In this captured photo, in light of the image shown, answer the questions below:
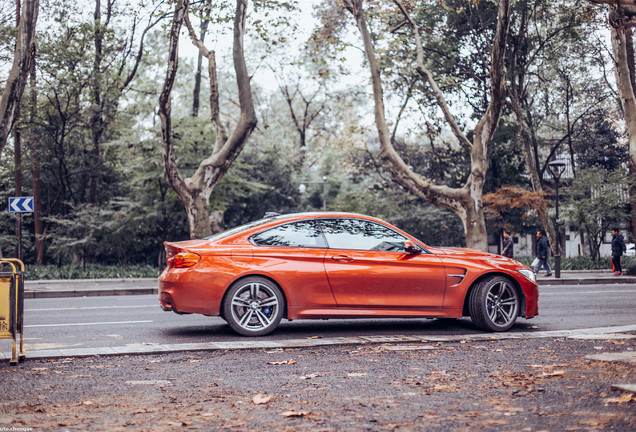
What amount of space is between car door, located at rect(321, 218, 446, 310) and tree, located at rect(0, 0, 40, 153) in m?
12.2

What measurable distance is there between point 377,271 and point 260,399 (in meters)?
3.85

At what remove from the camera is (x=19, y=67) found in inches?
696

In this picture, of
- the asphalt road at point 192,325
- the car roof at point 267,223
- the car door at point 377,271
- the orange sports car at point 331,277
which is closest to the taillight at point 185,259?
the orange sports car at point 331,277

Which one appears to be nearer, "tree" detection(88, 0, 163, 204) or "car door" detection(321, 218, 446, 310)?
"car door" detection(321, 218, 446, 310)

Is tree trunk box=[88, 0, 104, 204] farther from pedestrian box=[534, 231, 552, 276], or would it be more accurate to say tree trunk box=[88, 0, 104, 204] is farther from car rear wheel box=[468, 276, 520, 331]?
car rear wheel box=[468, 276, 520, 331]

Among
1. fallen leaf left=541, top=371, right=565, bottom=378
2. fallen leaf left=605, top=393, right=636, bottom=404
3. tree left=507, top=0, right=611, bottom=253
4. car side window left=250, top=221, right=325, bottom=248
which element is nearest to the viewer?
fallen leaf left=605, top=393, right=636, bottom=404

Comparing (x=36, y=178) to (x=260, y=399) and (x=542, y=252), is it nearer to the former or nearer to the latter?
(x=542, y=252)

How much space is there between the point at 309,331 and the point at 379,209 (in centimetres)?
2706

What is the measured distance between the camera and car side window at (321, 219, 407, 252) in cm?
884

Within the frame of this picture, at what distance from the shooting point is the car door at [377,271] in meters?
8.58

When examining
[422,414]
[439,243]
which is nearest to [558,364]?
[422,414]

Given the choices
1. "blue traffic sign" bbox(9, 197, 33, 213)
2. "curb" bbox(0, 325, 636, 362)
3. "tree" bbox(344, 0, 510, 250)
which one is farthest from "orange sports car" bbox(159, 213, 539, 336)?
"tree" bbox(344, 0, 510, 250)

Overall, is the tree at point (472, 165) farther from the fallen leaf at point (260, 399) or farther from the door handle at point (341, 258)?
the fallen leaf at point (260, 399)

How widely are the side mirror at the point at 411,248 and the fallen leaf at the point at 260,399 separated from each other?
13.2 feet
